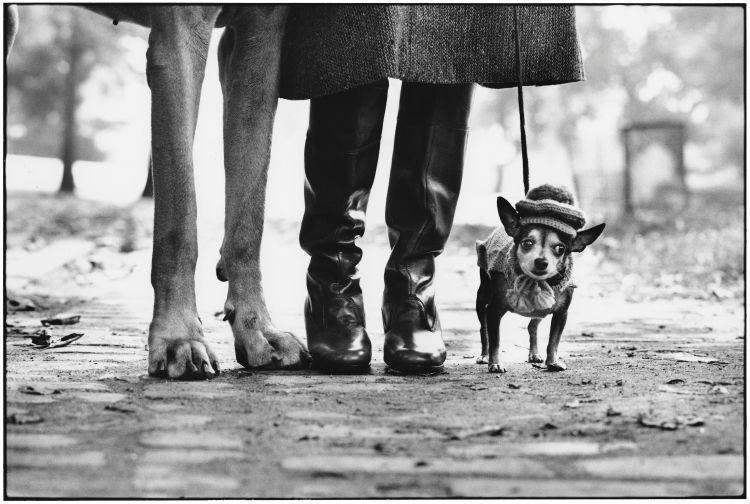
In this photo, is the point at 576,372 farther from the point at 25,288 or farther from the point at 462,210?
the point at 462,210

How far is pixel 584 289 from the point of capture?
614 centimetres

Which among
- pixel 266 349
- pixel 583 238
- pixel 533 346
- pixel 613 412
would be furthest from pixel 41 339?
pixel 613 412

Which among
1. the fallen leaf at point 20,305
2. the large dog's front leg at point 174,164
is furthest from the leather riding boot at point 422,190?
the fallen leaf at point 20,305

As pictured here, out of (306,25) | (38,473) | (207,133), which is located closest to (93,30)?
(207,133)

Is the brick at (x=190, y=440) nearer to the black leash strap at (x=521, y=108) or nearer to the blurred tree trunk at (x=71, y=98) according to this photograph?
the black leash strap at (x=521, y=108)

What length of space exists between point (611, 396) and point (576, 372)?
0.41 m

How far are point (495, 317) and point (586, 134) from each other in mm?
21452

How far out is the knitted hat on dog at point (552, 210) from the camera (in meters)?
2.68

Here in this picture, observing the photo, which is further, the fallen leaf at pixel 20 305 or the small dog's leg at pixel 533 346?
the fallen leaf at pixel 20 305

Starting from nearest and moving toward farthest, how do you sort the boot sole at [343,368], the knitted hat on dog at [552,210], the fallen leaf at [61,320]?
the knitted hat on dog at [552,210] → the boot sole at [343,368] → the fallen leaf at [61,320]

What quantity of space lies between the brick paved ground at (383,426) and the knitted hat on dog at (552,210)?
1.55ft

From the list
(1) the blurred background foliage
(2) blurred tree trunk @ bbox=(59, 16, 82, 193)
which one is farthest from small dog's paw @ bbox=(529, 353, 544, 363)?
(2) blurred tree trunk @ bbox=(59, 16, 82, 193)

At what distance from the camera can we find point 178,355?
2725 mm

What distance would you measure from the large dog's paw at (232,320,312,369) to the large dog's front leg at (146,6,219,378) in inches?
6.7
